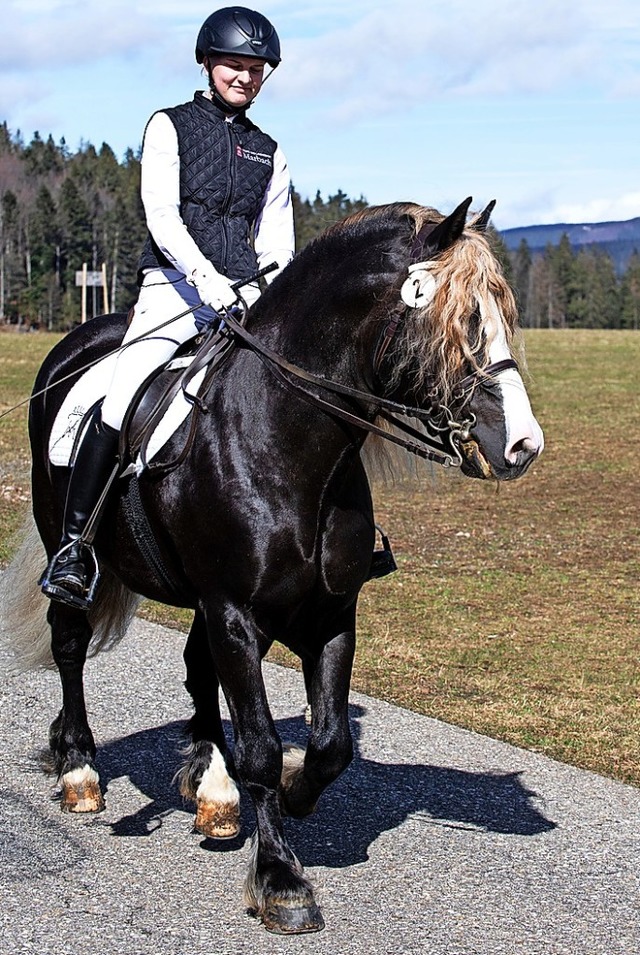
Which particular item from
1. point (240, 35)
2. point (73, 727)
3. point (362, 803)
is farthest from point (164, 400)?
point (362, 803)

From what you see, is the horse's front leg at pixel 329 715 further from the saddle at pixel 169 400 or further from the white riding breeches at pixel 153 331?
the white riding breeches at pixel 153 331

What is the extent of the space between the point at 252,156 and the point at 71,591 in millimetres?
1975

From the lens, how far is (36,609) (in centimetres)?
680

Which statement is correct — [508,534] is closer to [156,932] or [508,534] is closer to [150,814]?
[150,814]

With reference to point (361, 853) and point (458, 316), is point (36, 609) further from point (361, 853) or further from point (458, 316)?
point (458, 316)

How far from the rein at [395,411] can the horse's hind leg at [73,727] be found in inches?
76.2

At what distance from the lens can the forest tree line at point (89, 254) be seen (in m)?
113

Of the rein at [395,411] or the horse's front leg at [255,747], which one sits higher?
the rein at [395,411]

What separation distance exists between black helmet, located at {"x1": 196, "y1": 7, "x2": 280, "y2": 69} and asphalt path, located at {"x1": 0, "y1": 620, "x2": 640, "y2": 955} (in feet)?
10.6

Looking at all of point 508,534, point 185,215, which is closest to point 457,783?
point 185,215

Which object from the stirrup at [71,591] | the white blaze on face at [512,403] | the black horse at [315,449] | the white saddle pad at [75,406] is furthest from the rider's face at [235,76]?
the stirrup at [71,591]

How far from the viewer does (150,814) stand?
596 cm

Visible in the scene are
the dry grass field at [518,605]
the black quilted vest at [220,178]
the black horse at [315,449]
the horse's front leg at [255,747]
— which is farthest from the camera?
the dry grass field at [518,605]

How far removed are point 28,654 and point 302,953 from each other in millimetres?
2803
